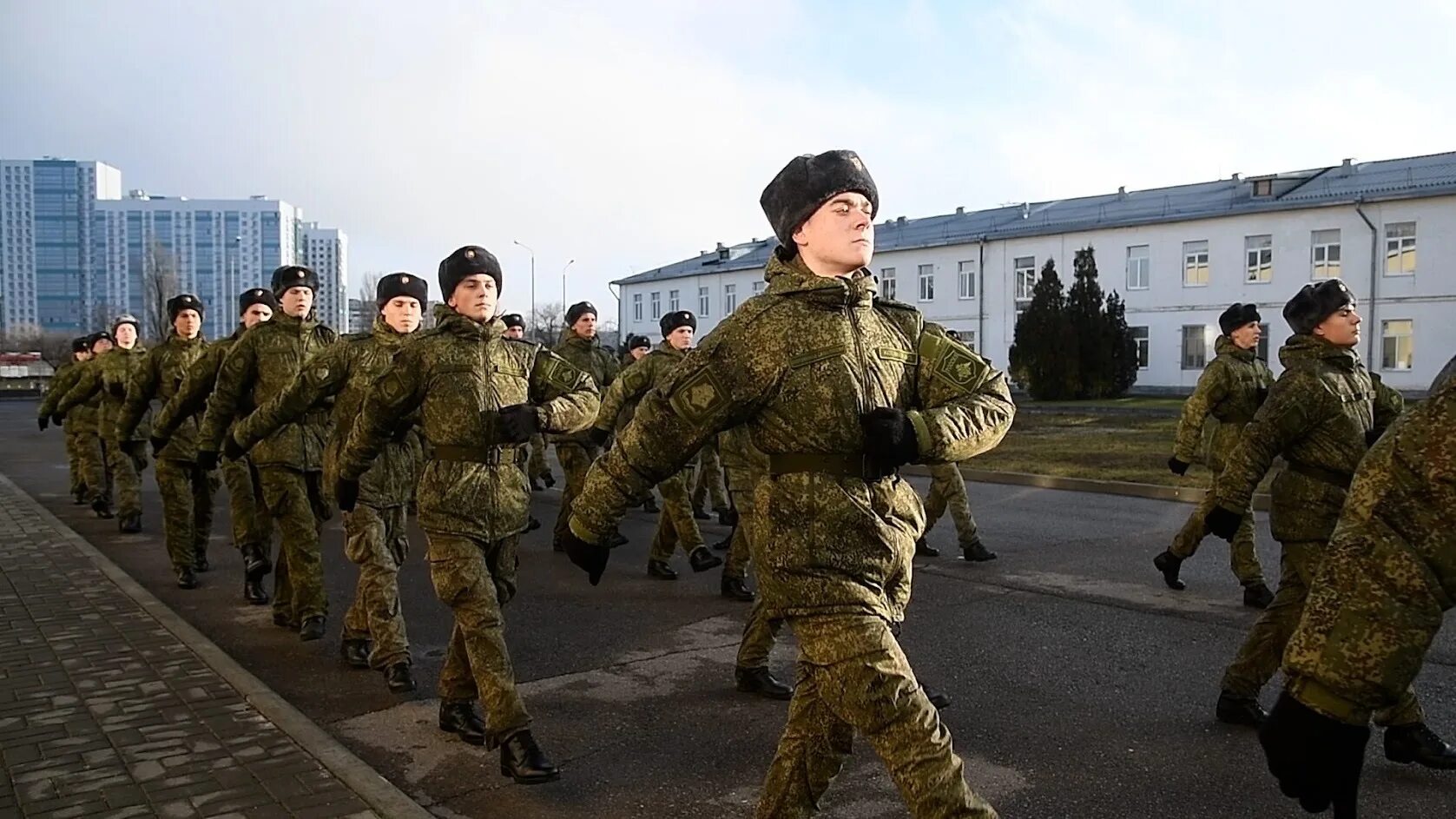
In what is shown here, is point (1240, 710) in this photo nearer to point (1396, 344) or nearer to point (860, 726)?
point (860, 726)

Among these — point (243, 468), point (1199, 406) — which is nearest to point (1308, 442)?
point (1199, 406)

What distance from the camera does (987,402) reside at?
3254 mm

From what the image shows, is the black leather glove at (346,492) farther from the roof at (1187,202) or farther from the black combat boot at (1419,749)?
the roof at (1187,202)

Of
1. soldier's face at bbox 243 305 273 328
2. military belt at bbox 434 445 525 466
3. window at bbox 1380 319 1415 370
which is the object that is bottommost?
military belt at bbox 434 445 525 466

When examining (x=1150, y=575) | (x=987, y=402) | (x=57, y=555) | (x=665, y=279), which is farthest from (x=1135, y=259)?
(x=987, y=402)

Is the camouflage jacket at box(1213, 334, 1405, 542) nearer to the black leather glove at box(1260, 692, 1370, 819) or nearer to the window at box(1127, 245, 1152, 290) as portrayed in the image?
the black leather glove at box(1260, 692, 1370, 819)

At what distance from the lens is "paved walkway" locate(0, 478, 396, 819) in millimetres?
4293

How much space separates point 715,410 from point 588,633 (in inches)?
167

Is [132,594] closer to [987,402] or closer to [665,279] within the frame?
[987,402]

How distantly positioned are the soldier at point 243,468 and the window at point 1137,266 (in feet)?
127

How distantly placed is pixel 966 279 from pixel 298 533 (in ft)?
141

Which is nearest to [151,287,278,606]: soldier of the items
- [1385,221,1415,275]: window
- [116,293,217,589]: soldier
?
[116,293,217,589]: soldier

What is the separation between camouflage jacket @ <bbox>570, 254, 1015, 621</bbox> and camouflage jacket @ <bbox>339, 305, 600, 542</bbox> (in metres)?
1.54

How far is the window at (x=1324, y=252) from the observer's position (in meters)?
37.4
